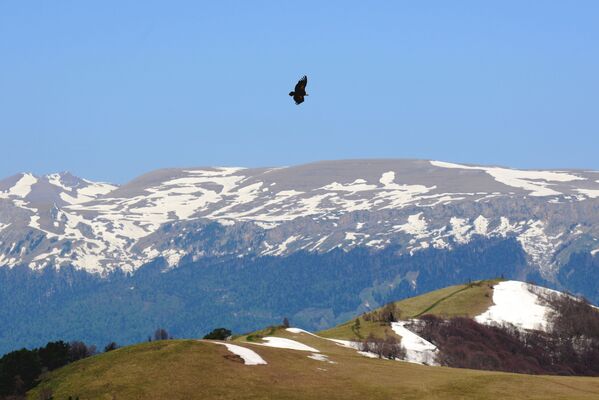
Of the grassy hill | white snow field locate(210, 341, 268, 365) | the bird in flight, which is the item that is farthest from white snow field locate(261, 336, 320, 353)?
the bird in flight

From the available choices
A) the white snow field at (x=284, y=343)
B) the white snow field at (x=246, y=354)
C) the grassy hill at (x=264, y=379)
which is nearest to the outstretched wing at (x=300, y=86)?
the grassy hill at (x=264, y=379)

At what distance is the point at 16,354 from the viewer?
5714 inches

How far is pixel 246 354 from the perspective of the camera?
139 metres

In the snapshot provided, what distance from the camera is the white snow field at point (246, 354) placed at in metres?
136

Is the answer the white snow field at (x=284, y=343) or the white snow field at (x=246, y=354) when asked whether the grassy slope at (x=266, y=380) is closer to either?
the white snow field at (x=246, y=354)

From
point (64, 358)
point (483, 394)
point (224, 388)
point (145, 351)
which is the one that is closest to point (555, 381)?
point (483, 394)

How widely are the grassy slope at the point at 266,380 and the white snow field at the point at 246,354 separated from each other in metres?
1.32

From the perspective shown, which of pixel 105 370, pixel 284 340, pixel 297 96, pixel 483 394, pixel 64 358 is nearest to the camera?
pixel 297 96

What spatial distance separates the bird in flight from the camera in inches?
2852

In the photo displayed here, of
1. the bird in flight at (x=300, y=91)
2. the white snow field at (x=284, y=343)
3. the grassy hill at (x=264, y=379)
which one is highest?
the bird in flight at (x=300, y=91)

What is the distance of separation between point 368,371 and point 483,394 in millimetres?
17483

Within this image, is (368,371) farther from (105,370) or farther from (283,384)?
(105,370)

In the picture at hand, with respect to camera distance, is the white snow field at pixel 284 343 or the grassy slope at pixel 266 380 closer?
the grassy slope at pixel 266 380

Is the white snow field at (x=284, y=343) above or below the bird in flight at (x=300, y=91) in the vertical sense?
below
